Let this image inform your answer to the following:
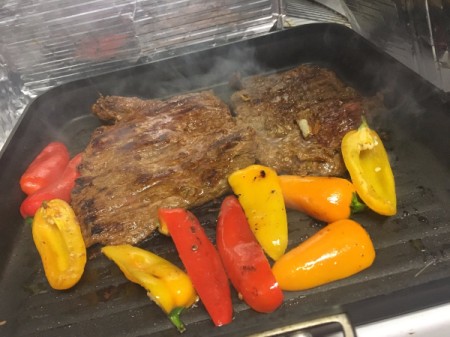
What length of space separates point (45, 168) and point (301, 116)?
1566 millimetres

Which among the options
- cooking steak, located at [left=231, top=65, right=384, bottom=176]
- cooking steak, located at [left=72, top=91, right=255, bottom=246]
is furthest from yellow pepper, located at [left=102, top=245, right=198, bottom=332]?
cooking steak, located at [left=231, top=65, right=384, bottom=176]

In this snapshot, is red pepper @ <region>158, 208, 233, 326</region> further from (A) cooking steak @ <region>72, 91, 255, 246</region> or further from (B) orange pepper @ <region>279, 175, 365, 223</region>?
(B) orange pepper @ <region>279, 175, 365, 223</region>

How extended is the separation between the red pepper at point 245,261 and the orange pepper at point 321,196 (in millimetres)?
279

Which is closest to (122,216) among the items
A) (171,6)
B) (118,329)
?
(118,329)

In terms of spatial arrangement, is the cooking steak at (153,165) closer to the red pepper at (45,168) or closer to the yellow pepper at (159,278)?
the yellow pepper at (159,278)

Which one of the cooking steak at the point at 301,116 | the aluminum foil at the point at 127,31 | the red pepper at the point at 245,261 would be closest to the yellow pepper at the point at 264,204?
the red pepper at the point at 245,261

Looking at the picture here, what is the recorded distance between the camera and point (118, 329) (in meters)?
1.85

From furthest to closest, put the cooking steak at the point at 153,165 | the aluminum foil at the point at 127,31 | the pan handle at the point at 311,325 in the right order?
the aluminum foil at the point at 127,31
the cooking steak at the point at 153,165
the pan handle at the point at 311,325

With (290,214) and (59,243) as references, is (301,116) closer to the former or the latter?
(290,214)

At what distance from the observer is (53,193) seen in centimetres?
246

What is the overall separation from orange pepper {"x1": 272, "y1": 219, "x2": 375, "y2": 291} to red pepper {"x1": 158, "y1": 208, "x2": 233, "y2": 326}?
247mm

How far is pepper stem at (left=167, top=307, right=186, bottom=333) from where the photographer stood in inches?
69.0

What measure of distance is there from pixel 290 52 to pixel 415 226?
5.50 ft

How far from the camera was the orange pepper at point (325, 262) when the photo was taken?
184cm
